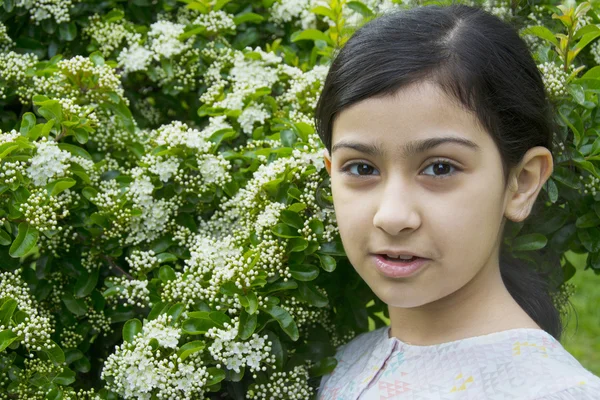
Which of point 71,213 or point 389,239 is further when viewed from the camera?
point 71,213

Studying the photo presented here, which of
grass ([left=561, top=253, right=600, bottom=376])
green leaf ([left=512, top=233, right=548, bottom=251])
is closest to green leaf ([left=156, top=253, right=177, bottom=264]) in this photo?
green leaf ([left=512, top=233, right=548, bottom=251])

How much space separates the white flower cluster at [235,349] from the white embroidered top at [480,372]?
0.90 feet

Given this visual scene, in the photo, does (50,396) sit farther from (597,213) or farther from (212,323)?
(597,213)

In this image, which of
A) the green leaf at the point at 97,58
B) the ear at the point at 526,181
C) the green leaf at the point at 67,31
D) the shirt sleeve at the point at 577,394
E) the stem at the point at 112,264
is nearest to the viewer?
the shirt sleeve at the point at 577,394

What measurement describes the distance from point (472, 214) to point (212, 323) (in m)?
0.75

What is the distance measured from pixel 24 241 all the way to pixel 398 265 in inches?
40.9

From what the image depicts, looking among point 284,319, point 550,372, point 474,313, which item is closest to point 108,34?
point 284,319

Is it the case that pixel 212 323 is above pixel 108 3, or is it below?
below

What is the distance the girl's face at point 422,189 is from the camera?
1903 mm

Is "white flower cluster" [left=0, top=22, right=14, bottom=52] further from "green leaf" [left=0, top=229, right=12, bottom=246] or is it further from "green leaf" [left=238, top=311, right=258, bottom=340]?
"green leaf" [left=238, top=311, right=258, bottom=340]

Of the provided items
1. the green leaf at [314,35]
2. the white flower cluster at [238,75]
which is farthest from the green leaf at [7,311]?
the green leaf at [314,35]

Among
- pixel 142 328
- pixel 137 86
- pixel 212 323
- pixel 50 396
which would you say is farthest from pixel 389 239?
pixel 137 86

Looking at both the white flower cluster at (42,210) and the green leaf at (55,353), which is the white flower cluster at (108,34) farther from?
the green leaf at (55,353)

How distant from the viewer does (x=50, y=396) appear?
7.36 ft
